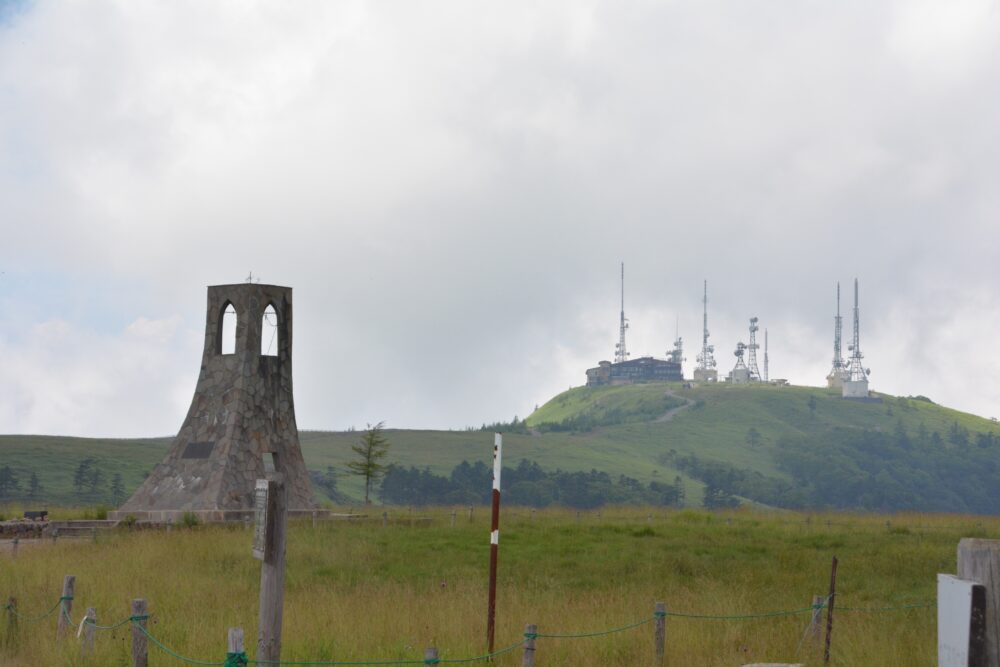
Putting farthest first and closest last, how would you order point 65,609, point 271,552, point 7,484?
1. point 7,484
2. point 65,609
3. point 271,552

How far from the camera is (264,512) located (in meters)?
9.95

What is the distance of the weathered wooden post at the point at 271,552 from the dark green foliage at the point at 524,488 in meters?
113

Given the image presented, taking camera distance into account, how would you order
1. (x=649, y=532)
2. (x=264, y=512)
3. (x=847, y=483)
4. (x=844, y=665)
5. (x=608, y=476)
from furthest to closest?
1. (x=847, y=483)
2. (x=608, y=476)
3. (x=649, y=532)
4. (x=844, y=665)
5. (x=264, y=512)

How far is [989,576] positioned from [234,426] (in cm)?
3254

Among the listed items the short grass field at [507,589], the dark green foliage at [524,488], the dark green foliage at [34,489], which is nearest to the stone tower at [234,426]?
the short grass field at [507,589]

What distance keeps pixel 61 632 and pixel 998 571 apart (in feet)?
38.5

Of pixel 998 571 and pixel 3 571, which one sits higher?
pixel 998 571

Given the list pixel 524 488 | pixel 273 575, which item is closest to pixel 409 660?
pixel 273 575

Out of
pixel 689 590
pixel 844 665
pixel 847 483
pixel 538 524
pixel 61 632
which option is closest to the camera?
pixel 844 665

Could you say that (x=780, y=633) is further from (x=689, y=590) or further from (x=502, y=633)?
(x=689, y=590)

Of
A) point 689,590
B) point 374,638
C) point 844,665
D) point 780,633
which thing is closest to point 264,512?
point 374,638

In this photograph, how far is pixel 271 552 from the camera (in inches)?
395

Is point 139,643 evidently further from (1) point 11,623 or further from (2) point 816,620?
(2) point 816,620

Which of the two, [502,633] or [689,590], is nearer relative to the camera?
[502,633]
